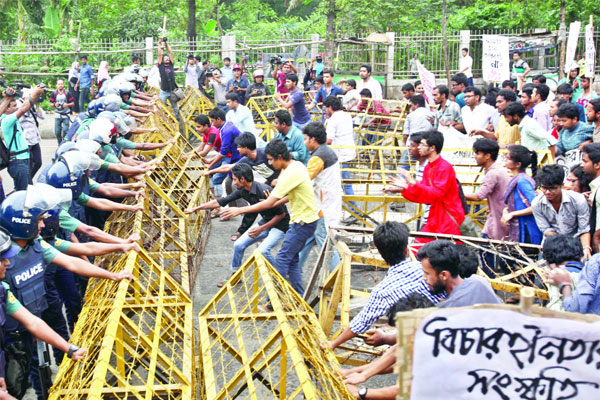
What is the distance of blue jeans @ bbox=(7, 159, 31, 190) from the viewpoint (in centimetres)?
934

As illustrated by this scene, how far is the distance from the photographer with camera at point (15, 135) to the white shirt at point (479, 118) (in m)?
5.86

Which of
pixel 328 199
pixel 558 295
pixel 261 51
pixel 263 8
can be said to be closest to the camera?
pixel 558 295

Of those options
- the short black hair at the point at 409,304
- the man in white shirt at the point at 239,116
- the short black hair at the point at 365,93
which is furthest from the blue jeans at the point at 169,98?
the short black hair at the point at 409,304

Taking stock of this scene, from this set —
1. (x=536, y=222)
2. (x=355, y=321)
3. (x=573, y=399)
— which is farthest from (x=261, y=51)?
(x=573, y=399)

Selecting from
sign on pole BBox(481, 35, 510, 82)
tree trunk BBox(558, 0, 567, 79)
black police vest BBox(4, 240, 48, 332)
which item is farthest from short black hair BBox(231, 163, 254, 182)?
tree trunk BBox(558, 0, 567, 79)

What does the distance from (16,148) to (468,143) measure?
5.95m

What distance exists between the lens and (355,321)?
180 inches

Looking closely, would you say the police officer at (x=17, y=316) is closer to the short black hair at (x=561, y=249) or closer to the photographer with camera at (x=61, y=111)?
the short black hair at (x=561, y=249)

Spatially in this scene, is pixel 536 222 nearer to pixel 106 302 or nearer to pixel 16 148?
pixel 106 302

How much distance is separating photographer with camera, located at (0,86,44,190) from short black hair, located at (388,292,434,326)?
6201 mm

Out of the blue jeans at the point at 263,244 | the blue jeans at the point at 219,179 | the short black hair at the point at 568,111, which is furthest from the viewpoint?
the blue jeans at the point at 219,179

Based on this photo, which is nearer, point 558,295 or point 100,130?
point 558,295

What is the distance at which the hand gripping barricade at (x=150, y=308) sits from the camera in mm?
4262

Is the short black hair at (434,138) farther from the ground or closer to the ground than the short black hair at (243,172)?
farther from the ground
